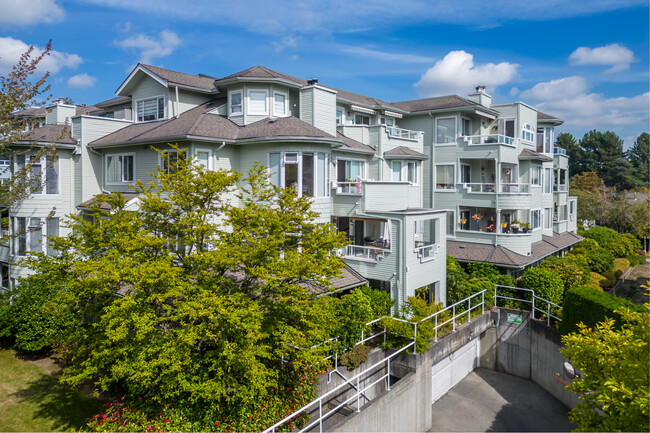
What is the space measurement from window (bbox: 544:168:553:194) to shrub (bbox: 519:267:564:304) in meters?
12.4

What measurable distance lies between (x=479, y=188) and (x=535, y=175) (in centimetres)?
549

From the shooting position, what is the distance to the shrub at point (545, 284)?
23938 mm

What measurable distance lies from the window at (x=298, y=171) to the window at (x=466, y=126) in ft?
50.5

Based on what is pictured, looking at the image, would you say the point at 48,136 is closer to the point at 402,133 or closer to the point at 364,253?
the point at 364,253

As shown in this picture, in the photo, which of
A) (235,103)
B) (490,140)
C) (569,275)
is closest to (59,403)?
(235,103)

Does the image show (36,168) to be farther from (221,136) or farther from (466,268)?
(466,268)

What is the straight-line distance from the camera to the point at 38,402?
1520 cm

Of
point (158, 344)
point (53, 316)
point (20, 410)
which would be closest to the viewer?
point (158, 344)

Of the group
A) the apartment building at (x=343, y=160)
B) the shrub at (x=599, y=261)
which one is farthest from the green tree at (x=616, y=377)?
the shrub at (x=599, y=261)

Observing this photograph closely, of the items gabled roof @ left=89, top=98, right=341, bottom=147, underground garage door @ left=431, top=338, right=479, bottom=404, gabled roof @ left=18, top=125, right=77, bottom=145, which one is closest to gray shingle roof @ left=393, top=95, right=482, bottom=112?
gabled roof @ left=89, top=98, right=341, bottom=147

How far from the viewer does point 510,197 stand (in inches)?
1131

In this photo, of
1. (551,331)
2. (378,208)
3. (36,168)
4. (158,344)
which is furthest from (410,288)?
(36,168)

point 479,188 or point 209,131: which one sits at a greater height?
point 209,131

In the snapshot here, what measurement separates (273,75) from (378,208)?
9.08 meters
